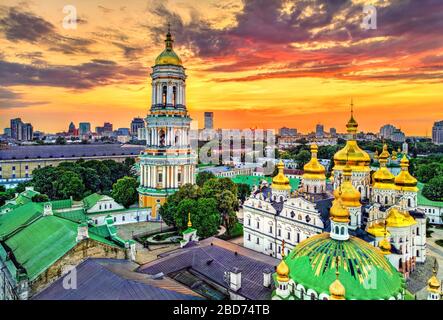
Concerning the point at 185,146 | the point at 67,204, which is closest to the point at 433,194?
the point at 185,146

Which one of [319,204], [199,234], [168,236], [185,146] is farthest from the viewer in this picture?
[185,146]

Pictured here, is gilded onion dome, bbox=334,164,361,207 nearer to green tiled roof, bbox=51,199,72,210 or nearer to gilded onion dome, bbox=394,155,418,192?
gilded onion dome, bbox=394,155,418,192

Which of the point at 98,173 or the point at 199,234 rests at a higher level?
the point at 98,173

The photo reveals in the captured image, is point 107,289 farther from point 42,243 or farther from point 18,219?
point 18,219

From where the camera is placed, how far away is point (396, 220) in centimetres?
1725

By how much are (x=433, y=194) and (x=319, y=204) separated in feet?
73.6

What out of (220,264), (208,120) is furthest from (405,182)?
(208,120)

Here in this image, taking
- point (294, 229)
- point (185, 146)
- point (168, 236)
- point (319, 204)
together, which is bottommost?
point (168, 236)

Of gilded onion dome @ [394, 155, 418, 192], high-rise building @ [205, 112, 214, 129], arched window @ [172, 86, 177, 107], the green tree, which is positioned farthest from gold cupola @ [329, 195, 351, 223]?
high-rise building @ [205, 112, 214, 129]

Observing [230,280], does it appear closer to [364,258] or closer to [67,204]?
[364,258]

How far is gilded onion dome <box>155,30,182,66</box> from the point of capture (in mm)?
28688

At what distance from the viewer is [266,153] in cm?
7225

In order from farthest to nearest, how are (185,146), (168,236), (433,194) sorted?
(433,194), (185,146), (168,236)
